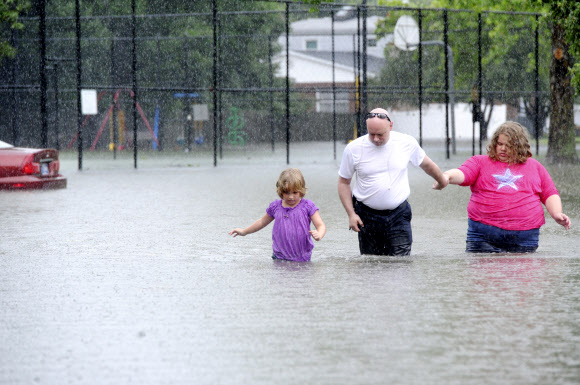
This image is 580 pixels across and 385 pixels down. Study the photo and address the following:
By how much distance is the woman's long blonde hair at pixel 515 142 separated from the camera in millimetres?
8406

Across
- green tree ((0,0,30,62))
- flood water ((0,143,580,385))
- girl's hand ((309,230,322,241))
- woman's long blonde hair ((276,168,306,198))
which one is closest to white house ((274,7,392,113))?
green tree ((0,0,30,62))

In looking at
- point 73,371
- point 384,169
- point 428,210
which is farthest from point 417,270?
point 428,210

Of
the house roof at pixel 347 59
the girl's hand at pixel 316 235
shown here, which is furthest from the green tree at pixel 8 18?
the house roof at pixel 347 59

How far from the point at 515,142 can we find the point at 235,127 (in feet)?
120

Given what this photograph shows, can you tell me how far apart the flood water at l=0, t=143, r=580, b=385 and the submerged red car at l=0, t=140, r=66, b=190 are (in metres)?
6.49

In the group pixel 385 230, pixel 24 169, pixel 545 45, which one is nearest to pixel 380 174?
pixel 385 230

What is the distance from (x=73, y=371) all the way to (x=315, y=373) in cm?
121

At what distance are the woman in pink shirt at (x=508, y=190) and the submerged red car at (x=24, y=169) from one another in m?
12.0

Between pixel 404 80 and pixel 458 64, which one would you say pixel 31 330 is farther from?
pixel 404 80

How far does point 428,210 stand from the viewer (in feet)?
47.9

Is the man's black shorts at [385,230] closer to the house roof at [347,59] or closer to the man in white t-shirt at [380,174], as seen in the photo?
the man in white t-shirt at [380,174]

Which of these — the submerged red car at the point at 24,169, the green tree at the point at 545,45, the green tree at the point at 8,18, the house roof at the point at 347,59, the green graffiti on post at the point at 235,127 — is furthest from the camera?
the house roof at the point at 347,59

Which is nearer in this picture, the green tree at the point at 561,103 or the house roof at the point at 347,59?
the green tree at the point at 561,103

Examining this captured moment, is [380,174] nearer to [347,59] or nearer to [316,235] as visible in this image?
[316,235]
